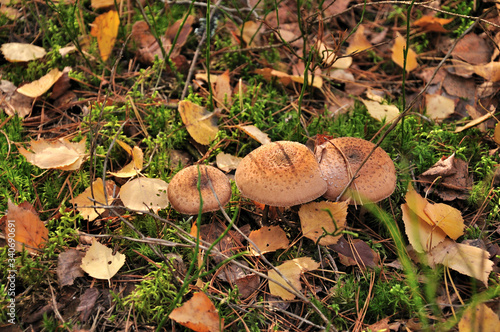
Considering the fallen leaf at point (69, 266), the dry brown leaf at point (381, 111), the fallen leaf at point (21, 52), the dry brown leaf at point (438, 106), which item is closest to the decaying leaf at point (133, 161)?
the fallen leaf at point (69, 266)

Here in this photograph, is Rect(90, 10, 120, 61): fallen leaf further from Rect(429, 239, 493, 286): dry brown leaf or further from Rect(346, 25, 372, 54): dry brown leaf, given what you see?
Rect(429, 239, 493, 286): dry brown leaf

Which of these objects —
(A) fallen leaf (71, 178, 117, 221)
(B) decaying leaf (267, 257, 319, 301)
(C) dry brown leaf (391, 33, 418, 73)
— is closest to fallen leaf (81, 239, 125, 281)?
(A) fallen leaf (71, 178, 117, 221)

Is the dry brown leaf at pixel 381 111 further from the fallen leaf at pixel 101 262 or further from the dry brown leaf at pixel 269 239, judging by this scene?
the fallen leaf at pixel 101 262

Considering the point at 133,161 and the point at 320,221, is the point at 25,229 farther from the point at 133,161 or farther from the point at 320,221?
the point at 320,221

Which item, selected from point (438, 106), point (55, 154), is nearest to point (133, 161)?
point (55, 154)

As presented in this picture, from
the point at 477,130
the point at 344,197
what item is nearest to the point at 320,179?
the point at 344,197

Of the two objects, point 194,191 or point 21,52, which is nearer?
point 194,191
